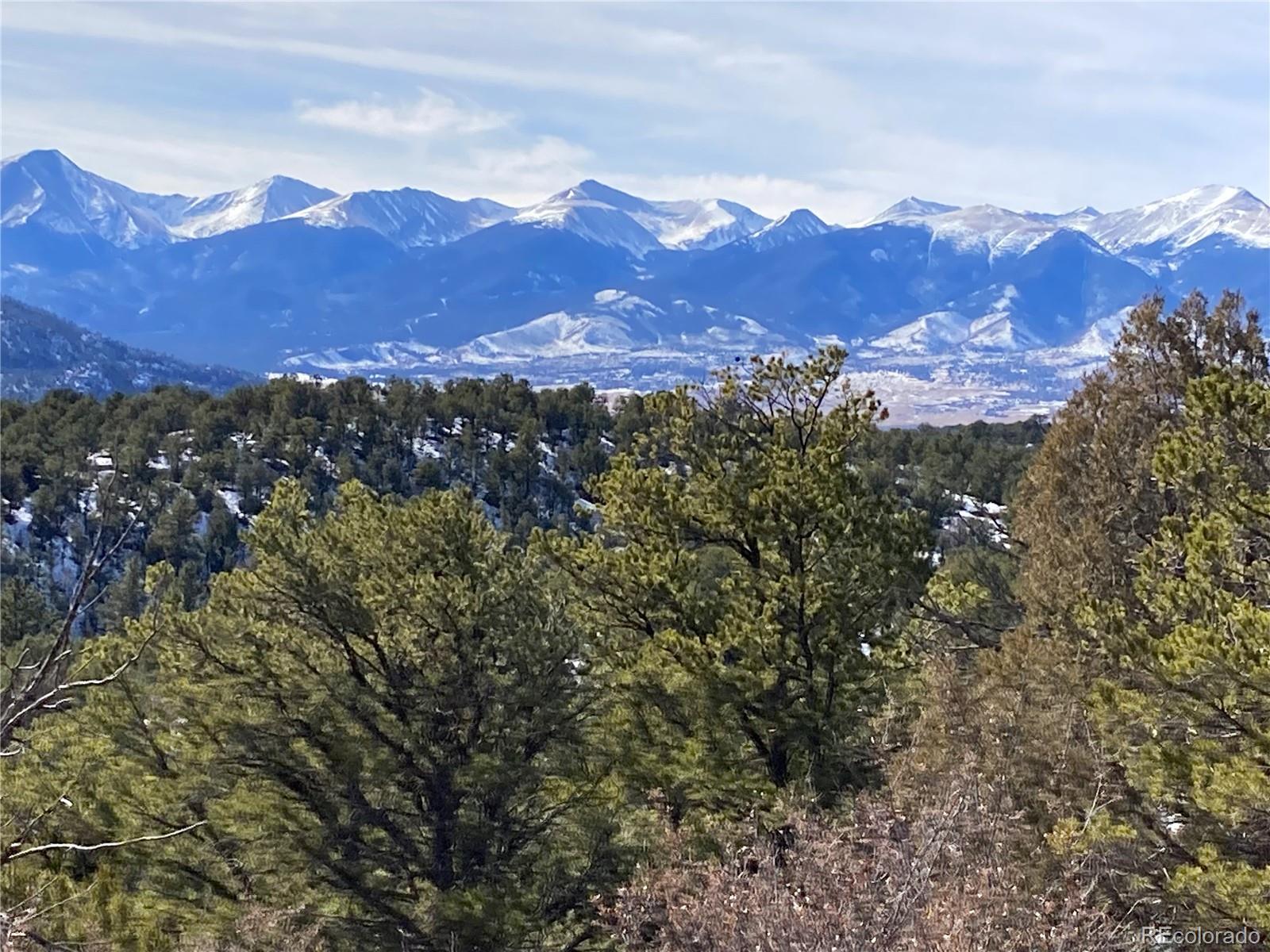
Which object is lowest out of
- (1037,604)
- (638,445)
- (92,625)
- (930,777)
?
(92,625)

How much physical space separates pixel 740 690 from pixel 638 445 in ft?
14.5

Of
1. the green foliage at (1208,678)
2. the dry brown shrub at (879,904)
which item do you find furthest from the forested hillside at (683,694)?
the dry brown shrub at (879,904)

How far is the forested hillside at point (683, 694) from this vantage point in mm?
11727

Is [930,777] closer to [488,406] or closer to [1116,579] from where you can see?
[1116,579]

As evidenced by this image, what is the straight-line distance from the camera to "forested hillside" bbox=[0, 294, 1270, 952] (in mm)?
11727

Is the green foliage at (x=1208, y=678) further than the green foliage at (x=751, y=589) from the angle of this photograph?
No

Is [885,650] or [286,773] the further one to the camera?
[885,650]

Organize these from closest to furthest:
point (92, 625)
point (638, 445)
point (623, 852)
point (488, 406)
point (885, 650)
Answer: point (623, 852), point (885, 650), point (638, 445), point (92, 625), point (488, 406)

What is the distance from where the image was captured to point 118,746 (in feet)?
58.2

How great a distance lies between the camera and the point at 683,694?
644 inches

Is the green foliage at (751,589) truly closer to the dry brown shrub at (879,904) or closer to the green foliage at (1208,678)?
the green foliage at (1208,678)

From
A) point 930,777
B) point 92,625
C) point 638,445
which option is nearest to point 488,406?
point 92,625

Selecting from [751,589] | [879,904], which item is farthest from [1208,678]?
[751,589]

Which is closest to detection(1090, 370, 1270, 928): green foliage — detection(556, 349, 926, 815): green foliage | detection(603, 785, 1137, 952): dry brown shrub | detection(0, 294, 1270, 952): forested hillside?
detection(0, 294, 1270, 952): forested hillside
